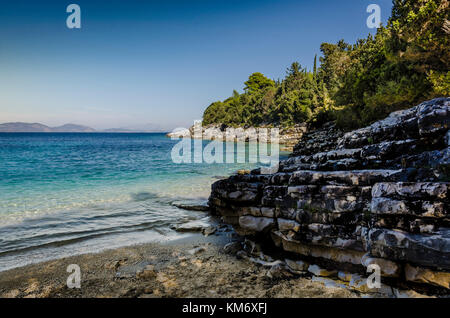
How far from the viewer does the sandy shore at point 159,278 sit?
4996 millimetres

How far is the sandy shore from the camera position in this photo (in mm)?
4996

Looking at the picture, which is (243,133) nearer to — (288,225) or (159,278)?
(288,225)

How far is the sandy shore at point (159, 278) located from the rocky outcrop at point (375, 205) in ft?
2.87

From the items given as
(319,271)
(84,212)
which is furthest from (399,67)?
(84,212)

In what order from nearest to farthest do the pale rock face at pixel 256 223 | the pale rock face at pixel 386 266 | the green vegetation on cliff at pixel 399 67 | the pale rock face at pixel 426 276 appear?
the pale rock face at pixel 426 276 < the pale rock face at pixel 386 266 < the pale rock face at pixel 256 223 < the green vegetation on cliff at pixel 399 67

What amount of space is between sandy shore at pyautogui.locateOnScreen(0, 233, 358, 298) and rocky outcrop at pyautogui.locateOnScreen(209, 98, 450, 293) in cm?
88

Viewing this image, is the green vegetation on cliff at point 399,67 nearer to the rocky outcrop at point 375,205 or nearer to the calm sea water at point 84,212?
the rocky outcrop at point 375,205

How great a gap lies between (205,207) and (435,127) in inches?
355

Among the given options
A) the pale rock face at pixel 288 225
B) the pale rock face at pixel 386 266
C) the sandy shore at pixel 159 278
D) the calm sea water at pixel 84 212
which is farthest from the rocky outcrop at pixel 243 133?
the pale rock face at pixel 386 266

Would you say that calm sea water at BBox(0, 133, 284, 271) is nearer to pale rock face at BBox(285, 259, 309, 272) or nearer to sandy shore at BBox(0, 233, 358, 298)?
sandy shore at BBox(0, 233, 358, 298)

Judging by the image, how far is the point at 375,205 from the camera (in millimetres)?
4711

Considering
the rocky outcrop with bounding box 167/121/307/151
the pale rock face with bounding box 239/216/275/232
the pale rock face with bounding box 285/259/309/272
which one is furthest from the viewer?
the rocky outcrop with bounding box 167/121/307/151

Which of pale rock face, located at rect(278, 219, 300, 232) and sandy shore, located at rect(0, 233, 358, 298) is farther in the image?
pale rock face, located at rect(278, 219, 300, 232)

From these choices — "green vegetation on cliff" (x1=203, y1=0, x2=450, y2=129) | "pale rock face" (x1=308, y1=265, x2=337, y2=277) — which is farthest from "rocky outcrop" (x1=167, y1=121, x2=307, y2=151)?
"pale rock face" (x1=308, y1=265, x2=337, y2=277)
